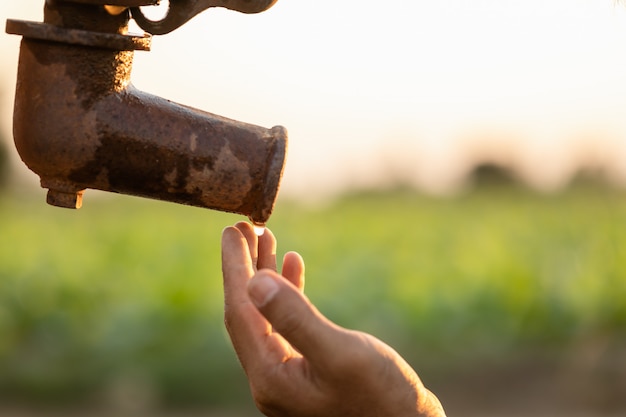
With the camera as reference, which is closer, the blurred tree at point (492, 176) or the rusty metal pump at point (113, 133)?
the rusty metal pump at point (113, 133)

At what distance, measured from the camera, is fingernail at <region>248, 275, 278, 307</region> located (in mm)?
1149

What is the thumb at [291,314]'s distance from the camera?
1.15 metres

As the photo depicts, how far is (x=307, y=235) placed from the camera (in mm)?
7059

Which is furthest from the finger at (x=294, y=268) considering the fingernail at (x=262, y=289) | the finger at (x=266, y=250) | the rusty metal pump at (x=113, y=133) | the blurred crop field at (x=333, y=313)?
the blurred crop field at (x=333, y=313)

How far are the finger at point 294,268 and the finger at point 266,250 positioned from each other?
0.02m

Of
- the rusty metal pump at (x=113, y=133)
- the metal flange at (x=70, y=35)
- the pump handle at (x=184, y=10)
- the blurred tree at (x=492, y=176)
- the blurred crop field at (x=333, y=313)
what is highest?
the pump handle at (x=184, y=10)

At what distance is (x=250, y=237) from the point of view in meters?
1.42

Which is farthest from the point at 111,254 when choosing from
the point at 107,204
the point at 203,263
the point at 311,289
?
the point at 107,204

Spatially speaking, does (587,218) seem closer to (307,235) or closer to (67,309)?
(307,235)

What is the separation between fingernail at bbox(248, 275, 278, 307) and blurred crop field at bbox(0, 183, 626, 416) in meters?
4.09

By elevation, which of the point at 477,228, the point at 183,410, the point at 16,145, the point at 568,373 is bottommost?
the point at 183,410

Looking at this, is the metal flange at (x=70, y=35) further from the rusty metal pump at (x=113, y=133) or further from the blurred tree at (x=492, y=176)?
the blurred tree at (x=492, y=176)

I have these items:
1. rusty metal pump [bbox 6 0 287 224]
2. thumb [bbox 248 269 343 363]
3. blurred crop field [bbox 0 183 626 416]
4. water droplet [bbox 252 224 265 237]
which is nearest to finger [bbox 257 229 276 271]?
water droplet [bbox 252 224 265 237]

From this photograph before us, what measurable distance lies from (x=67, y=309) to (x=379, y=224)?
2849mm
